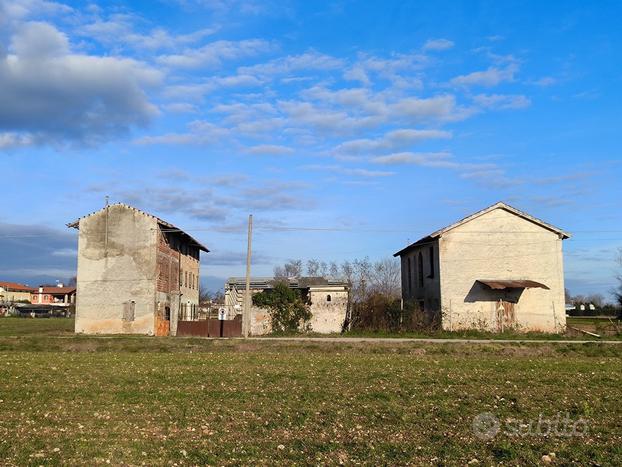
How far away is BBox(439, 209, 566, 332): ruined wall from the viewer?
3975 cm

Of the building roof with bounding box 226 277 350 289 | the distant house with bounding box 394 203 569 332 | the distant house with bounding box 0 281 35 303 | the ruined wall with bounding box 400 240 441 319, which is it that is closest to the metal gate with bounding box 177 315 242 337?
the building roof with bounding box 226 277 350 289

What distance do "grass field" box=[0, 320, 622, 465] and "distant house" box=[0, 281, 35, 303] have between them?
Answer: 145 meters

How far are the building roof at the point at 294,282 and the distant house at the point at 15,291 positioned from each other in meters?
110

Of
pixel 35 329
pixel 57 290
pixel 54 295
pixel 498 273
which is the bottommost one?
pixel 35 329

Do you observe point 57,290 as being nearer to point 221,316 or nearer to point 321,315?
point 221,316

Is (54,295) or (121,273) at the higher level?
(121,273)

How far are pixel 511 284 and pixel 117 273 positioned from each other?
90.0 ft

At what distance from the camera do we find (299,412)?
34.8 ft

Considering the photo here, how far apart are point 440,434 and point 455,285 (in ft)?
105

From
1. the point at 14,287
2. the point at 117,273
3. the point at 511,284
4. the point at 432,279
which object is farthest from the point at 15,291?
the point at 511,284

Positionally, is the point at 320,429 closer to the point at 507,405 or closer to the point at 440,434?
the point at 440,434

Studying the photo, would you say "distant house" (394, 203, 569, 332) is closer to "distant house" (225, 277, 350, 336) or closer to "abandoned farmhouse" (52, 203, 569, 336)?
"abandoned farmhouse" (52, 203, 569, 336)

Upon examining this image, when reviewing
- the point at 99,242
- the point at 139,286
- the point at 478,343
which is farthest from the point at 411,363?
the point at 99,242

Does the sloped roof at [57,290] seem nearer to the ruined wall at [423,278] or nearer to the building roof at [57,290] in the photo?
the building roof at [57,290]
